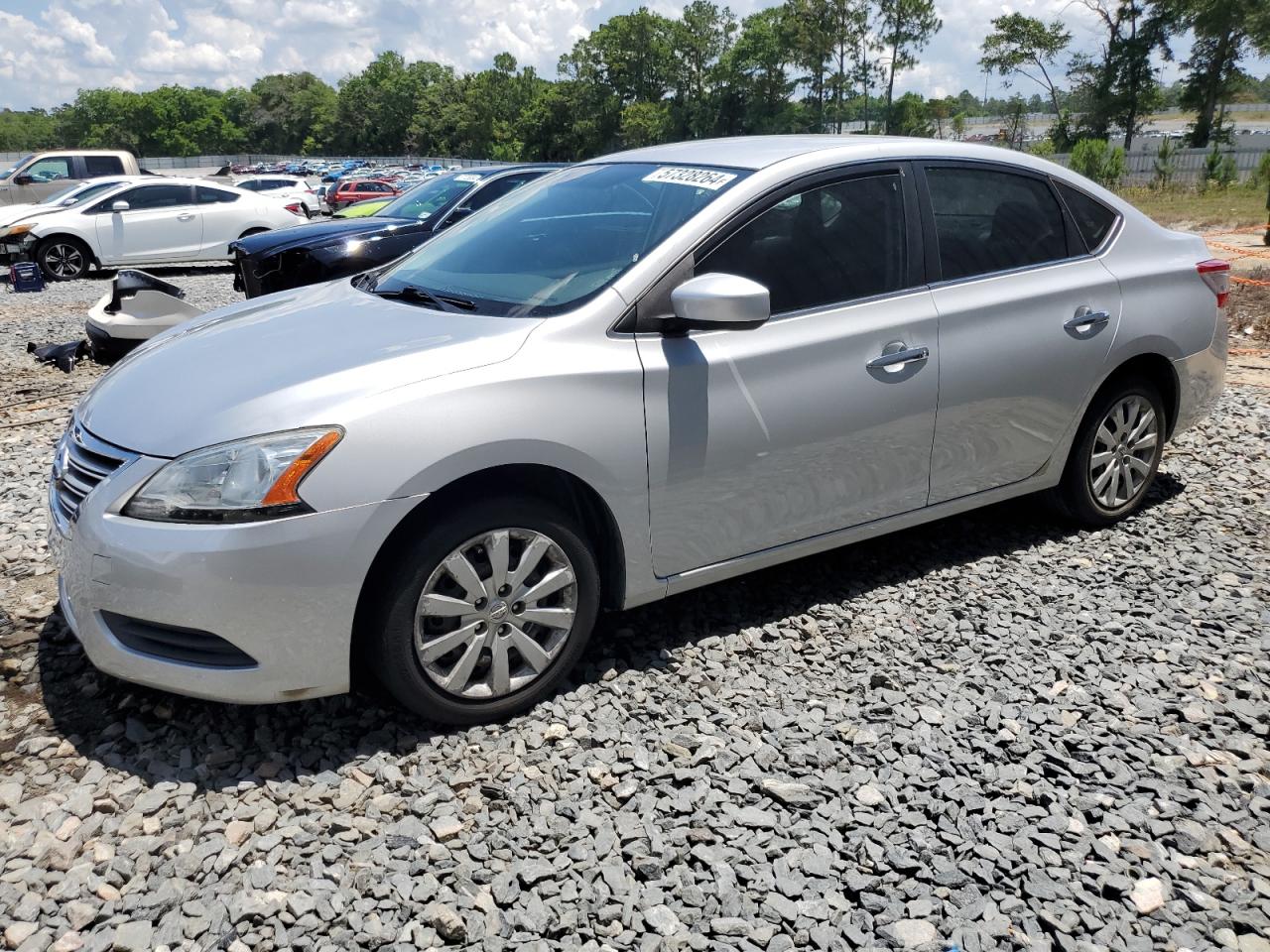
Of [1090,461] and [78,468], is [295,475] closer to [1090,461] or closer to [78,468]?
[78,468]

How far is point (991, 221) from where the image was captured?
4230 millimetres

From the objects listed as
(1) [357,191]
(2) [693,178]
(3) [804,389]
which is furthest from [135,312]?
(1) [357,191]

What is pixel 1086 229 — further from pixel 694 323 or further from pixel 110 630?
pixel 110 630

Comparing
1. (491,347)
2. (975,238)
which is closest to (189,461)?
(491,347)

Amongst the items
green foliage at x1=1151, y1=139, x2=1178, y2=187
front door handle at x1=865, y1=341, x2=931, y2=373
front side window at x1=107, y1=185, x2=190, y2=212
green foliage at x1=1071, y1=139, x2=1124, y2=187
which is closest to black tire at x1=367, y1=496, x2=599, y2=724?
front door handle at x1=865, y1=341, x2=931, y2=373

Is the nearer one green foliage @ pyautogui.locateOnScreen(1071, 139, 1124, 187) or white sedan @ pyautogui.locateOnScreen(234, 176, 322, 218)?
white sedan @ pyautogui.locateOnScreen(234, 176, 322, 218)

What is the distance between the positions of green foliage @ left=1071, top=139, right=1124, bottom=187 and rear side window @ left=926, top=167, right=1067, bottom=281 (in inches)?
1224

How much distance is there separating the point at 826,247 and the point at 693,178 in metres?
Answer: 0.55

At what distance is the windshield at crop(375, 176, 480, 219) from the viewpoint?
1060cm

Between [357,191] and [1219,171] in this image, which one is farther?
[357,191]

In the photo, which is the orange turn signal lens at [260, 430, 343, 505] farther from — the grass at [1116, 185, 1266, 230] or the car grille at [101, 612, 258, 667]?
the grass at [1116, 185, 1266, 230]

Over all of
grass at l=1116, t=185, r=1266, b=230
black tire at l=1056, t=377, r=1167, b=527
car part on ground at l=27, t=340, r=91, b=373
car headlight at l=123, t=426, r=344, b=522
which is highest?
car headlight at l=123, t=426, r=344, b=522

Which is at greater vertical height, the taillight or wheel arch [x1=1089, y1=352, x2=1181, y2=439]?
the taillight

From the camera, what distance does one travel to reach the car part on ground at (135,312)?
26.5 ft
